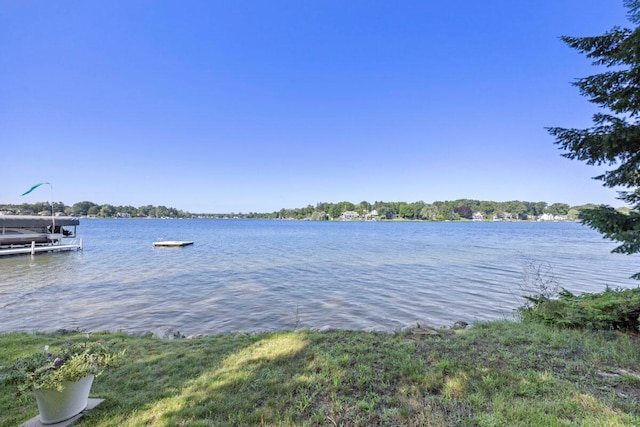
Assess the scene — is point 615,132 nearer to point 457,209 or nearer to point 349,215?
point 457,209

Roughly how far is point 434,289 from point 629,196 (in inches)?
332

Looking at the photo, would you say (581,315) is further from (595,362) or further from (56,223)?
(56,223)

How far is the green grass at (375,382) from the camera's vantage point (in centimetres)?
286

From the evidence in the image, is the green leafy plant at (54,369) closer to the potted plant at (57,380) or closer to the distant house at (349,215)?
the potted plant at (57,380)

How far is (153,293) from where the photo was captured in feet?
38.6

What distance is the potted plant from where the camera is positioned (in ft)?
9.05

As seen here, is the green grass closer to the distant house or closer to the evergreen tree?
the evergreen tree

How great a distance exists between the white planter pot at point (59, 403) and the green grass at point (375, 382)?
0.21 meters

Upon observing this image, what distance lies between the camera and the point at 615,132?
13.9 ft

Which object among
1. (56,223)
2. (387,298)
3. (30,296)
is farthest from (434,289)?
(56,223)

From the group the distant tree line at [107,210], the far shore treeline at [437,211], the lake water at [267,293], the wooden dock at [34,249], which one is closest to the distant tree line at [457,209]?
the far shore treeline at [437,211]

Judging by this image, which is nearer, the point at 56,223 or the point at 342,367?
the point at 342,367

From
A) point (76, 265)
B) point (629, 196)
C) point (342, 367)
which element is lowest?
point (76, 265)

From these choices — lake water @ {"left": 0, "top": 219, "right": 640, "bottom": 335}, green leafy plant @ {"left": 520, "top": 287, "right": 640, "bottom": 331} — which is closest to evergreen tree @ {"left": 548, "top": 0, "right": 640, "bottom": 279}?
green leafy plant @ {"left": 520, "top": 287, "right": 640, "bottom": 331}
